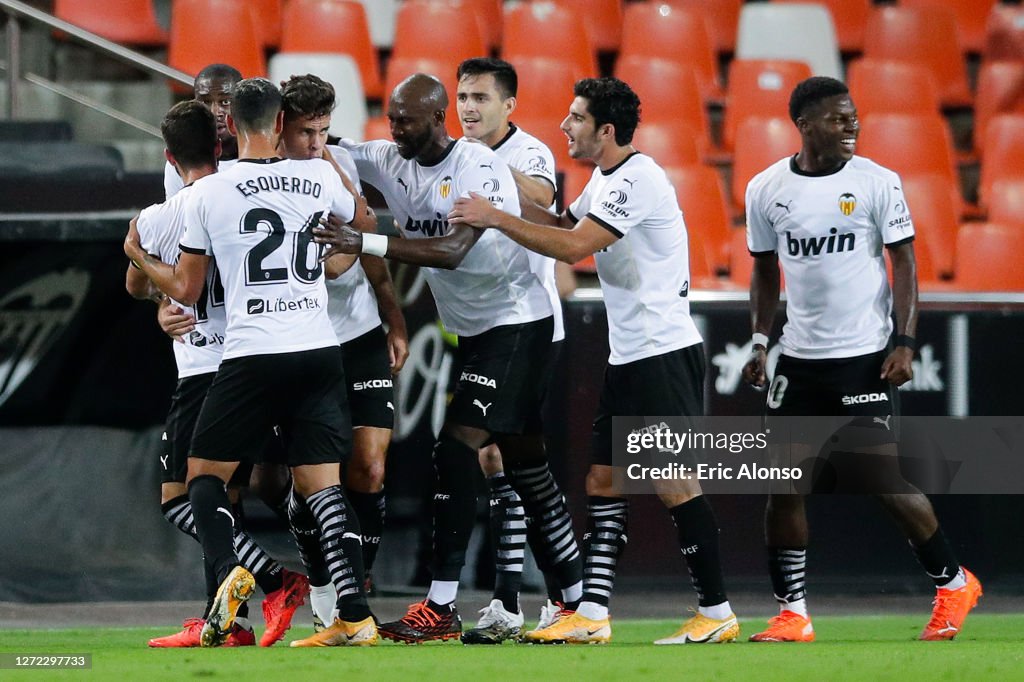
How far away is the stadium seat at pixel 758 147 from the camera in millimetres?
9414

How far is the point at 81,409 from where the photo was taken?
708cm

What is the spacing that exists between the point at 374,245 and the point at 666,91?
496cm

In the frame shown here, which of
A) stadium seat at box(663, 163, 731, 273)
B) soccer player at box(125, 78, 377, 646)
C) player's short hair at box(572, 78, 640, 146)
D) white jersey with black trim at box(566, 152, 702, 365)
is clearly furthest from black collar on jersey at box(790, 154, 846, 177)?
stadium seat at box(663, 163, 731, 273)

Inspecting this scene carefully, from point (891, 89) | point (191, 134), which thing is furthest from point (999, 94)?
point (191, 134)

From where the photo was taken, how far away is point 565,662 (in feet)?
15.5

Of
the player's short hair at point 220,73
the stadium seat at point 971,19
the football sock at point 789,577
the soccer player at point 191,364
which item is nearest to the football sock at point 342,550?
the soccer player at point 191,364

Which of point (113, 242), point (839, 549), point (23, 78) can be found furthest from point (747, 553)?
point (23, 78)

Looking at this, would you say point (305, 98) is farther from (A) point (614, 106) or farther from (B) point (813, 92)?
(B) point (813, 92)

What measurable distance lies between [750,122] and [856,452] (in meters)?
4.08

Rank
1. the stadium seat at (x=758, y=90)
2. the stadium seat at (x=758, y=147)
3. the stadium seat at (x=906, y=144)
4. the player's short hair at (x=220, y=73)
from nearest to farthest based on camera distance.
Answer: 1. the player's short hair at (x=220, y=73)
2. the stadium seat at (x=758, y=147)
3. the stadium seat at (x=906, y=144)
4. the stadium seat at (x=758, y=90)

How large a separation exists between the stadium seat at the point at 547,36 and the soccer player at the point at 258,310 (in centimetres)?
501

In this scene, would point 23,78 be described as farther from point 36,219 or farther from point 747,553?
point 747,553

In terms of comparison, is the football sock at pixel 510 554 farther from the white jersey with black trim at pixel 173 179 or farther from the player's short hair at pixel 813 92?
the player's short hair at pixel 813 92

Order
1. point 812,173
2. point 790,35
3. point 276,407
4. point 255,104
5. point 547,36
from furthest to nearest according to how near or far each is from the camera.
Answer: point 790,35 → point 547,36 → point 812,173 → point 276,407 → point 255,104
